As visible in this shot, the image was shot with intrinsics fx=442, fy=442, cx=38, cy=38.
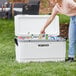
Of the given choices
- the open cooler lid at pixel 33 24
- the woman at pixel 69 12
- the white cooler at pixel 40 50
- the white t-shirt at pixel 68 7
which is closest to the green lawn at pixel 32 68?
the white cooler at pixel 40 50

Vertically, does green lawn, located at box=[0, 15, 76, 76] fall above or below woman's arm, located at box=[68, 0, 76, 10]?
below

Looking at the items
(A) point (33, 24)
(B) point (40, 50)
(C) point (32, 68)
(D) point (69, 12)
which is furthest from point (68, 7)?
(C) point (32, 68)

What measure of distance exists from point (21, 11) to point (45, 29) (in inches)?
308

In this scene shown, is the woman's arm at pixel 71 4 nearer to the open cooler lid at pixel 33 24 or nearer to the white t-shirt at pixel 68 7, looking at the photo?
the white t-shirt at pixel 68 7

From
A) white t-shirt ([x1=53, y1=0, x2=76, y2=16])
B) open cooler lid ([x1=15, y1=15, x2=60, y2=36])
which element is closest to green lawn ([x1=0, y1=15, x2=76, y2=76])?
open cooler lid ([x1=15, y1=15, x2=60, y2=36])

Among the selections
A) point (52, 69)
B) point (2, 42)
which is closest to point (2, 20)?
point (2, 42)

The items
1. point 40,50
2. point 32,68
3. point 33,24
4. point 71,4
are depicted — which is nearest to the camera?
point 32,68

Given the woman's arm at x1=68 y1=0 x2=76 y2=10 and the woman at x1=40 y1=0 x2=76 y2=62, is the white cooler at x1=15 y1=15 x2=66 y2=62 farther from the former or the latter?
the woman's arm at x1=68 y1=0 x2=76 y2=10

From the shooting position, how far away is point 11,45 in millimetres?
10094

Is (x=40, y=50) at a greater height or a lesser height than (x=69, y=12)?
lesser

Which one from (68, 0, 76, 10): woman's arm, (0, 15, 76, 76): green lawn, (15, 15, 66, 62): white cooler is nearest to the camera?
(0, 15, 76, 76): green lawn

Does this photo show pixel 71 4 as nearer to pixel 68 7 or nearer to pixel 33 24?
pixel 68 7

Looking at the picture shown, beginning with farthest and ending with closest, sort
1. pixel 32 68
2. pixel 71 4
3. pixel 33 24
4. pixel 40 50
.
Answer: pixel 33 24
pixel 40 50
pixel 71 4
pixel 32 68

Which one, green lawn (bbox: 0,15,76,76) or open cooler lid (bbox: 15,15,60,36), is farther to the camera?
open cooler lid (bbox: 15,15,60,36)
